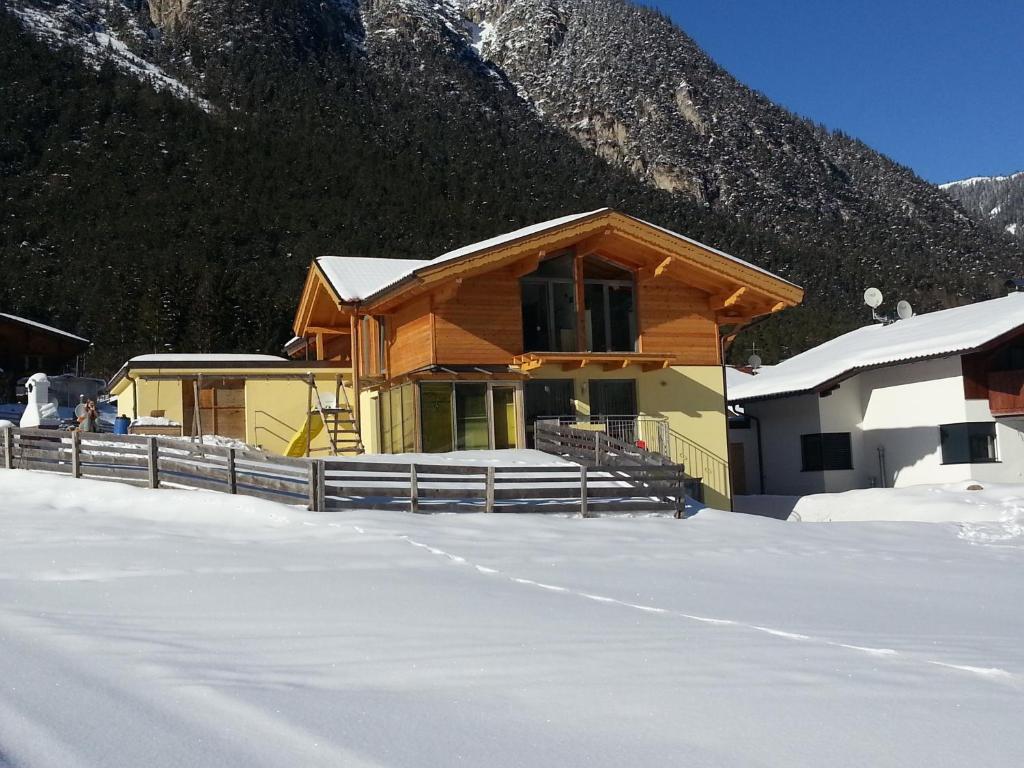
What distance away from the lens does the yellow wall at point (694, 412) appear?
2255 centimetres

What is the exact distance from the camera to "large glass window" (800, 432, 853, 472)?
2745 cm

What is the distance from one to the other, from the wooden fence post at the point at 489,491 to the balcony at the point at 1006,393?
1534 cm

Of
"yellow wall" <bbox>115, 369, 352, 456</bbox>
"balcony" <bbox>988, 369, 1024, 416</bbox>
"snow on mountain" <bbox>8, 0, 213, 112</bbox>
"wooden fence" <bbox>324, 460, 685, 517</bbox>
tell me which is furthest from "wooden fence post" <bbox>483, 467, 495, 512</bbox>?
"snow on mountain" <bbox>8, 0, 213, 112</bbox>

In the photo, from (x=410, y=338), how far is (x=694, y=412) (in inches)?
261

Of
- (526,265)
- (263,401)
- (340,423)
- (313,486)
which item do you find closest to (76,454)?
(313,486)

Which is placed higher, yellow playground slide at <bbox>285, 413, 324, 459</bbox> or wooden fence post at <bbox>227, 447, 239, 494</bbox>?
yellow playground slide at <bbox>285, 413, 324, 459</bbox>

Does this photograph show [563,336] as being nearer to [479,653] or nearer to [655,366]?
[655,366]

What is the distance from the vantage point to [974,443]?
24.7 meters

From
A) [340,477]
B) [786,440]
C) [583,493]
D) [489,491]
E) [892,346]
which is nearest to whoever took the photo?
[340,477]

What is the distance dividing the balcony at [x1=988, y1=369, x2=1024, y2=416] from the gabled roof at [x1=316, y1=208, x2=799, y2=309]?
19.9 ft

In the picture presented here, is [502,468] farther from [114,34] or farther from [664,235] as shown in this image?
[114,34]

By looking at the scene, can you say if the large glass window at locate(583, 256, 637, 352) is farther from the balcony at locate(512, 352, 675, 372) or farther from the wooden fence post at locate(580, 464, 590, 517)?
the wooden fence post at locate(580, 464, 590, 517)

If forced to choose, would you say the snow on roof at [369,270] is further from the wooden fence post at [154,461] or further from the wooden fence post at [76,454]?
the wooden fence post at [76,454]

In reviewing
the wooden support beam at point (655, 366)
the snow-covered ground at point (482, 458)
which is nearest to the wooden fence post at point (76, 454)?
the snow-covered ground at point (482, 458)
